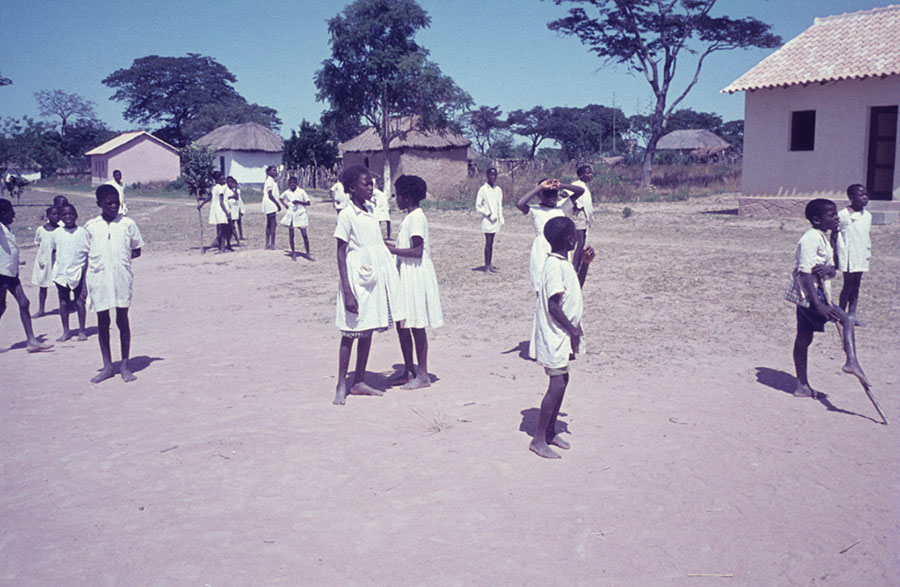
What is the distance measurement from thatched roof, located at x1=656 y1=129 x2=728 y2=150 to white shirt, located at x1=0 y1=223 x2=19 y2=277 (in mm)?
A: 55553

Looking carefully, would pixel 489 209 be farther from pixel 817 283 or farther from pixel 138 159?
pixel 138 159

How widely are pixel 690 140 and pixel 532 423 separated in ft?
189

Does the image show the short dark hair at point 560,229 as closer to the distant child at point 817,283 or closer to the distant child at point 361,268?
the distant child at point 361,268

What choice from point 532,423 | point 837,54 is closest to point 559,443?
point 532,423

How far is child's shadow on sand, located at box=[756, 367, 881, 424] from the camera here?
16.8ft

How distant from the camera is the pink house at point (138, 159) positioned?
170 feet

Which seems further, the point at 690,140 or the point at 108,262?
the point at 690,140

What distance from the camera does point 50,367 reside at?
21.7 feet

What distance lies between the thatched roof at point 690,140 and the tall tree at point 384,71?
104 feet

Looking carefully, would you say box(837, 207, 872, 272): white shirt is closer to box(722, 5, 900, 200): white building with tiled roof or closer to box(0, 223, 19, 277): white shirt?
box(0, 223, 19, 277): white shirt

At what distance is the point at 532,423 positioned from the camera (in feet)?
16.1

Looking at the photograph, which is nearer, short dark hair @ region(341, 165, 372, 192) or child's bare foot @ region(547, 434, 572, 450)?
child's bare foot @ region(547, 434, 572, 450)

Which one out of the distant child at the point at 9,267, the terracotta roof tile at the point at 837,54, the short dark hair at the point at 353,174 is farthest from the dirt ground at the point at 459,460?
the terracotta roof tile at the point at 837,54

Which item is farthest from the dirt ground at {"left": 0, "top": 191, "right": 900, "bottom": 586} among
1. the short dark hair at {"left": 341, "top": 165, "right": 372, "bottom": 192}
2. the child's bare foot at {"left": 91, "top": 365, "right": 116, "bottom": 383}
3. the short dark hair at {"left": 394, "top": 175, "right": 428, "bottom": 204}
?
the short dark hair at {"left": 341, "top": 165, "right": 372, "bottom": 192}
